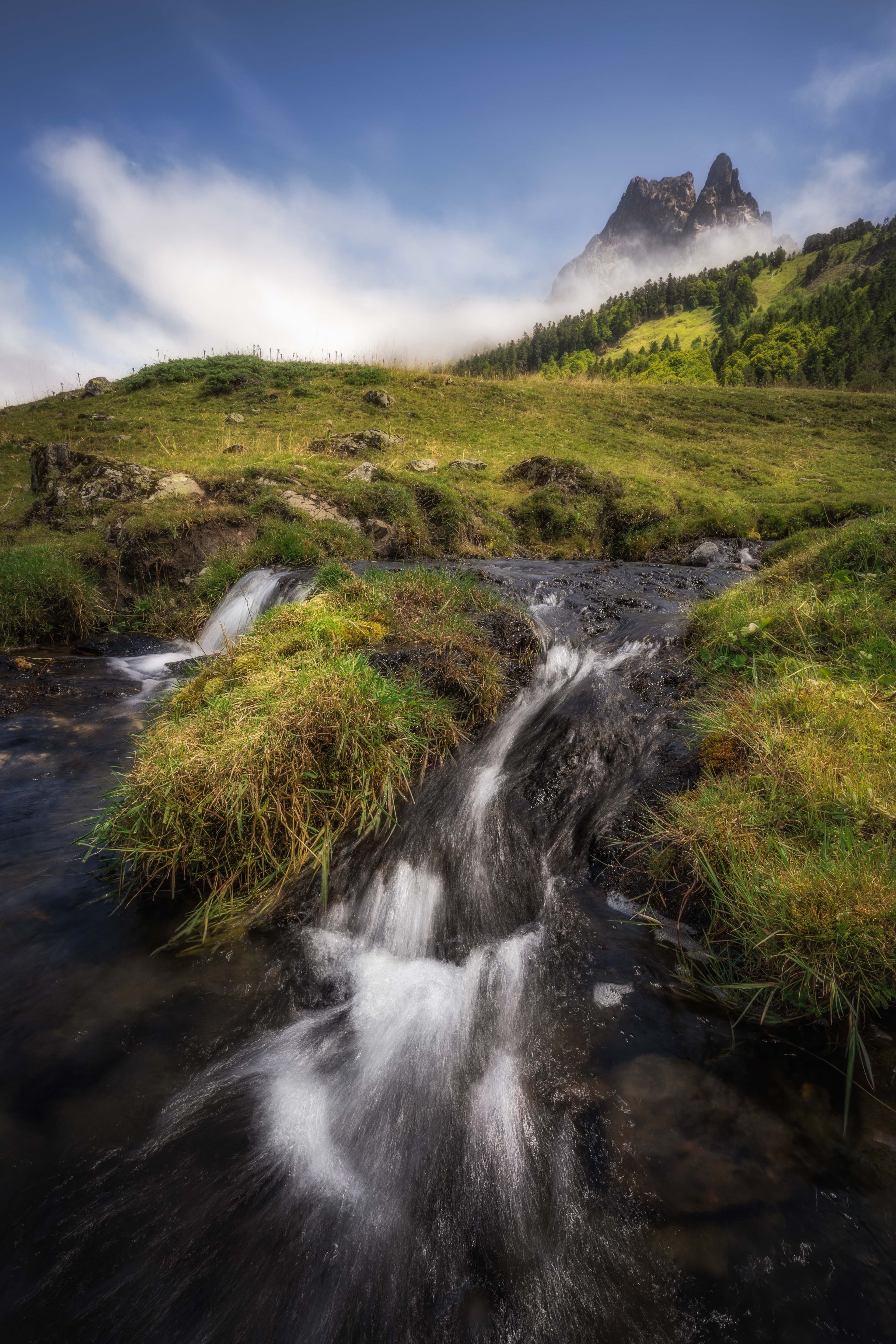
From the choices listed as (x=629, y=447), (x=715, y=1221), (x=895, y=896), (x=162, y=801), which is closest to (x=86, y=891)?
(x=162, y=801)

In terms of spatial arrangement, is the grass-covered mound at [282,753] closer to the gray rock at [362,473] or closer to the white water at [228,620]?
the white water at [228,620]

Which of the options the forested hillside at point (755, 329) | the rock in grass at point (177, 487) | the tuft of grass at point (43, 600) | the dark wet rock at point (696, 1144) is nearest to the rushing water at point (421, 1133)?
the dark wet rock at point (696, 1144)

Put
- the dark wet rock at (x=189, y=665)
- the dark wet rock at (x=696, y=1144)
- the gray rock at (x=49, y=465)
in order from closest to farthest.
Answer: the dark wet rock at (x=696, y=1144) → the dark wet rock at (x=189, y=665) → the gray rock at (x=49, y=465)

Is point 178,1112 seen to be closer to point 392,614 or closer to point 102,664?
point 392,614

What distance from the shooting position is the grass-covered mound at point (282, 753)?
12.3 ft

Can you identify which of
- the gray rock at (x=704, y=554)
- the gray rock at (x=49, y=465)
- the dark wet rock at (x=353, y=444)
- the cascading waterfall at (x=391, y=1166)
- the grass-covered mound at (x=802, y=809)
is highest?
the dark wet rock at (x=353, y=444)

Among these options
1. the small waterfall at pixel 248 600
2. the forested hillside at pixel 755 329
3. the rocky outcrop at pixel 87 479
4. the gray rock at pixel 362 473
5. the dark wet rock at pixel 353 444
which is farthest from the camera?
the forested hillside at pixel 755 329

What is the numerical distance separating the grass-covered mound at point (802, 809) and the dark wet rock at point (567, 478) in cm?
1206

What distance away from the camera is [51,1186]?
2311 mm

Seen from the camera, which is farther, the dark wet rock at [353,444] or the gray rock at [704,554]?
the dark wet rock at [353,444]

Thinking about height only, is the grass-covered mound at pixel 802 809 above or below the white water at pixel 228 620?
below

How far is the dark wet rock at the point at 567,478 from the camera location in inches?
671

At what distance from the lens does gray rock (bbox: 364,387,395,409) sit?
90.5 ft

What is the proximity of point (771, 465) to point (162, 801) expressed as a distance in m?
29.9
